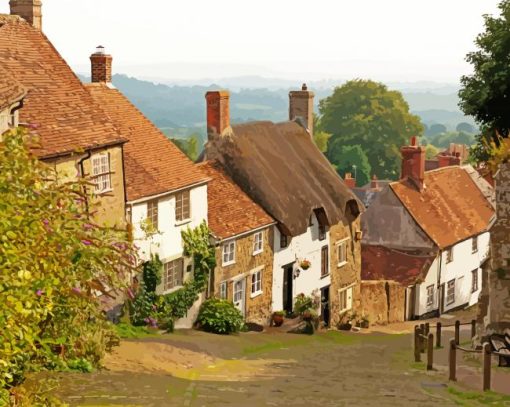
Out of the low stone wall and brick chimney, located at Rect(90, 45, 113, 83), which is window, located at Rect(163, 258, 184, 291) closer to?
brick chimney, located at Rect(90, 45, 113, 83)

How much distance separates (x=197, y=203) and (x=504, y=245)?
521 inches

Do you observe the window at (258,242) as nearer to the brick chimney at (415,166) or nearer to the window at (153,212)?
the window at (153,212)

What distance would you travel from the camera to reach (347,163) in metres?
108

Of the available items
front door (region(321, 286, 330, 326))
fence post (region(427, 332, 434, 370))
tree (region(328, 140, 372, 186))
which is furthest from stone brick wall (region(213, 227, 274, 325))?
tree (region(328, 140, 372, 186))

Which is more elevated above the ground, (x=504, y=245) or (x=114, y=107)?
(x=114, y=107)

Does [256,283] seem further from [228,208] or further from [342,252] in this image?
[342,252]

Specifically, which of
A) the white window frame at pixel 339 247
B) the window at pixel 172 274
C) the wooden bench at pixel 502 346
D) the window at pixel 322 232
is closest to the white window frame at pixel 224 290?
the window at pixel 172 274

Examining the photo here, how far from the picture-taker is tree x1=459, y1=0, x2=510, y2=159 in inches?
1441

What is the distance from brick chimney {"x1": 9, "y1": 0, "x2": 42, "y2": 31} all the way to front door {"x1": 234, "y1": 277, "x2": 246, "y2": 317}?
43.9 feet

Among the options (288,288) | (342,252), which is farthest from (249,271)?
(342,252)

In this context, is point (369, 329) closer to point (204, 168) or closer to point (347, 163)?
point (204, 168)

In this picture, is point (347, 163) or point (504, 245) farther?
point (347, 163)

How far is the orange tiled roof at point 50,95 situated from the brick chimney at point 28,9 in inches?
17.6

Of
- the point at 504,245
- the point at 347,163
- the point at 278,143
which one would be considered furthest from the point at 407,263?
the point at 347,163
